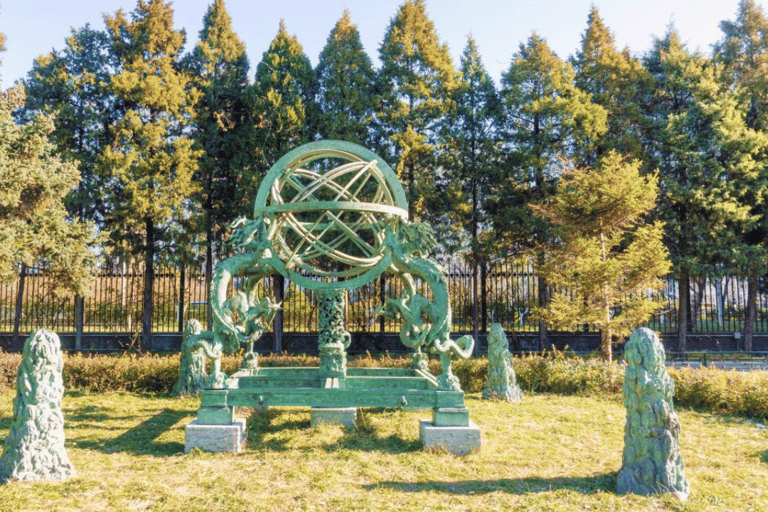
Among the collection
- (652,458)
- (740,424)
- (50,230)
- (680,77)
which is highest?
(680,77)

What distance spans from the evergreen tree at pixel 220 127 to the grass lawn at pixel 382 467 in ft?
28.2

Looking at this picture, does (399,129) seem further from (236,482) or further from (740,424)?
(236,482)

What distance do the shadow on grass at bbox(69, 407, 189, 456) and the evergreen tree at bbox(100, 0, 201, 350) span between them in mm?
8041

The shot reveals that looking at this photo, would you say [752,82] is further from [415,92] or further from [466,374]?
[466,374]

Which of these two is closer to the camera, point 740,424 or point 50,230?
point 740,424

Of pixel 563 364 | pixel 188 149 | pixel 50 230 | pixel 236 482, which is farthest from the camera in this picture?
pixel 188 149

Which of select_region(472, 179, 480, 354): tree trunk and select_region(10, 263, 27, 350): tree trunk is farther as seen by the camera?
select_region(472, 179, 480, 354): tree trunk

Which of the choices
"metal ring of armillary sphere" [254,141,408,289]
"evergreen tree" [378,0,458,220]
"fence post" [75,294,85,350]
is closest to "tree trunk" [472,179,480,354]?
"evergreen tree" [378,0,458,220]

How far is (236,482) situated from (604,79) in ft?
54.9

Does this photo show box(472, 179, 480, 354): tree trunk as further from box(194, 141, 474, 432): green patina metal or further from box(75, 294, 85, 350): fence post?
box(75, 294, 85, 350): fence post

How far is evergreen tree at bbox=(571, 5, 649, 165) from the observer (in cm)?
1614

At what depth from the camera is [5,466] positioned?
16.0 ft

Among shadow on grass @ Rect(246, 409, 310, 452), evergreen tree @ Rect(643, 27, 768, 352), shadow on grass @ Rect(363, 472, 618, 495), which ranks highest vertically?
evergreen tree @ Rect(643, 27, 768, 352)

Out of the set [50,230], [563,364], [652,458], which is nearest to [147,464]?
[652,458]
